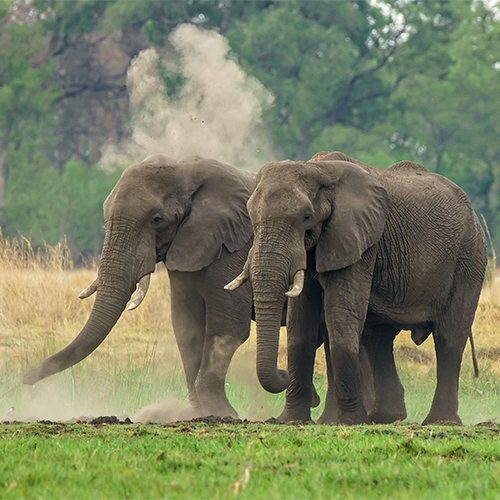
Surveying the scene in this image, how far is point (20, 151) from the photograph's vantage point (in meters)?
37.2

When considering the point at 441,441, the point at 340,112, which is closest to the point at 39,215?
the point at 340,112

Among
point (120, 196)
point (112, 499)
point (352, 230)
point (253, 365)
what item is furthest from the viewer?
point (253, 365)

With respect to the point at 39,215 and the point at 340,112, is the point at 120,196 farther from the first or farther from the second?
the point at 340,112

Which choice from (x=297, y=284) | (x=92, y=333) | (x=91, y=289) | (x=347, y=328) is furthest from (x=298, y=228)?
(x=91, y=289)

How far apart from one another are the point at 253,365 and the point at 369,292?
12.5ft

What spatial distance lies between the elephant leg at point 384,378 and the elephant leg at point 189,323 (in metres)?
→ 1.63

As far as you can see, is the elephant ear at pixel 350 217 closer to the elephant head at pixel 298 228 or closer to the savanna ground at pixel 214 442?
the elephant head at pixel 298 228

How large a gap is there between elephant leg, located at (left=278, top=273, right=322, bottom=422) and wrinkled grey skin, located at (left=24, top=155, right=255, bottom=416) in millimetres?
464

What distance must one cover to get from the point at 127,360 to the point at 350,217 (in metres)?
5.24

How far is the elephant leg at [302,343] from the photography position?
8742mm

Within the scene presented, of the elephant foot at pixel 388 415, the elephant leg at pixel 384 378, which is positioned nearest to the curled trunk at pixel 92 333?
the elephant leg at pixel 384 378

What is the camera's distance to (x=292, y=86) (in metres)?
38.1

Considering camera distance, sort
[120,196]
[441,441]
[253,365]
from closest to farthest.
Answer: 1. [441,441]
2. [120,196]
3. [253,365]

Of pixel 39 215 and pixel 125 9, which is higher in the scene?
pixel 125 9
